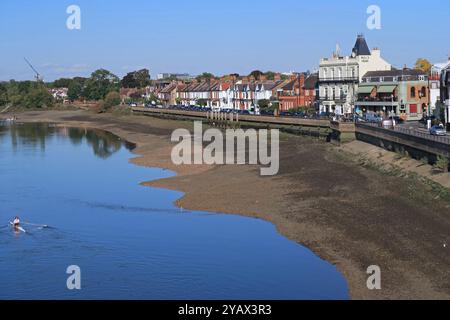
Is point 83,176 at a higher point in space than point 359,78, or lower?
lower

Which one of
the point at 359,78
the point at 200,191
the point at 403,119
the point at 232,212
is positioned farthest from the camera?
the point at 359,78

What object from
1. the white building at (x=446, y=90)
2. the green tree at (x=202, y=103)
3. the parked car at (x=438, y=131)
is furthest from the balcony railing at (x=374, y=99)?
the green tree at (x=202, y=103)

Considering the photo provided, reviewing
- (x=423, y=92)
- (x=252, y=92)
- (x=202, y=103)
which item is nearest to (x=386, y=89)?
(x=423, y=92)

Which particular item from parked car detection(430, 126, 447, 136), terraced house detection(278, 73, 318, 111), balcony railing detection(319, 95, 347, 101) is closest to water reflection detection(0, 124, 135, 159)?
balcony railing detection(319, 95, 347, 101)

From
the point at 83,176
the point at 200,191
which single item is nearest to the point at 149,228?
the point at 200,191

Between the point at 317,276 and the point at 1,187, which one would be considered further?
the point at 1,187

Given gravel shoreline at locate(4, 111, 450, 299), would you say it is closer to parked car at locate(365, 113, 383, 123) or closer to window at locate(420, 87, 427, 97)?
parked car at locate(365, 113, 383, 123)
